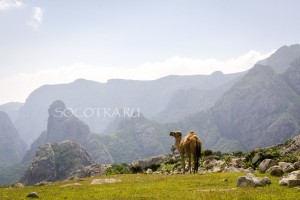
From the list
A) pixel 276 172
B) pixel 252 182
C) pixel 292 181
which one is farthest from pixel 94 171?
pixel 292 181

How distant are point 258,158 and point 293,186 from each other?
66.4ft

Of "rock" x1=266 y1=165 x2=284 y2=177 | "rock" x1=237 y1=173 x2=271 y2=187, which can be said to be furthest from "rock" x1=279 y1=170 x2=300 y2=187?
"rock" x1=266 y1=165 x2=284 y2=177

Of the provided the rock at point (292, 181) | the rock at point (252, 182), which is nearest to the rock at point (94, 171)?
the rock at point (252, 182)

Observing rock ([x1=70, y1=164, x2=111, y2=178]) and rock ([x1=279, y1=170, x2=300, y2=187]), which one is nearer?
rock ([x1=279, y1=170, x2=300, y2=187])

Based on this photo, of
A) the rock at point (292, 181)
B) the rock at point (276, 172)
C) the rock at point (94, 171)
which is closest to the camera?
the rock at point (292, 181)

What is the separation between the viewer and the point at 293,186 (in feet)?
61.1

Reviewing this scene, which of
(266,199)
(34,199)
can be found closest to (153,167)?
(34,199)

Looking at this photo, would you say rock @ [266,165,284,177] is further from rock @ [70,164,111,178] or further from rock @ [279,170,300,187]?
rock @ [70,164,111,178]

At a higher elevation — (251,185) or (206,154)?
(251,185)

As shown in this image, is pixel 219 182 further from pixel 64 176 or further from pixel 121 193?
pixel 64 176

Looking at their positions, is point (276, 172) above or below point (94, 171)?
above

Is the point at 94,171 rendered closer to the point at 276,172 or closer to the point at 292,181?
the point at 276,172

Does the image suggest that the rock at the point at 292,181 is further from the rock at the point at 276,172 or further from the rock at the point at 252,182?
the rock at the point at 276,172

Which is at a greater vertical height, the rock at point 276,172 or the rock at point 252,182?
the rock at point 252,182
